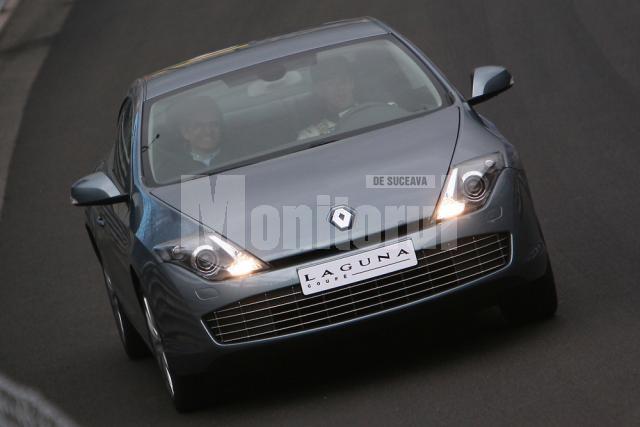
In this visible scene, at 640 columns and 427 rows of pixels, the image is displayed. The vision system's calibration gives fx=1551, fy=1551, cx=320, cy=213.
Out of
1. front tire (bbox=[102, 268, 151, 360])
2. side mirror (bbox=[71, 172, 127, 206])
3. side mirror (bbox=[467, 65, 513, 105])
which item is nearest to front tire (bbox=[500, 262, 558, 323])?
side mirror (bbox=[467, 65, 513, 105])

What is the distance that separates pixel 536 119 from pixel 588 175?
2573 millimetres

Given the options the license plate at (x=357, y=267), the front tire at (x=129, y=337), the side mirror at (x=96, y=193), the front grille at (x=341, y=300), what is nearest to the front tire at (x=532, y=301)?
the front grille at (x=341, y=300)

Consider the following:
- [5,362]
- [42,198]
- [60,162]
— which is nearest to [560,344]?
[5,362]

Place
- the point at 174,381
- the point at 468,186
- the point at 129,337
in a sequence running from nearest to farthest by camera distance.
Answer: the point at 468,186
the point at 174,381
the point at 129,337

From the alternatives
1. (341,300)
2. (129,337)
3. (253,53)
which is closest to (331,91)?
(253,53)

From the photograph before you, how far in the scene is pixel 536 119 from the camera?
1330cm

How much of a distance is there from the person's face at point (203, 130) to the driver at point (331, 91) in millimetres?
428

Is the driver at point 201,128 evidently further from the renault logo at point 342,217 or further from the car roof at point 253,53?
the renault logo at point 342,217

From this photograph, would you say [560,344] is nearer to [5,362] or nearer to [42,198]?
[5,362]

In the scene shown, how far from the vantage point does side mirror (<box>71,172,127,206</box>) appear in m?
7.36

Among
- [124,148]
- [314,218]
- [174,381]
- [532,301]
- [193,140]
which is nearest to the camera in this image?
Result: [314,218]

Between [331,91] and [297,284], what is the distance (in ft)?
5.62

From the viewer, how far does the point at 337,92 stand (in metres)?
7.70

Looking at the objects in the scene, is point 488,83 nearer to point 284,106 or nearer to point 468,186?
point 284,106
